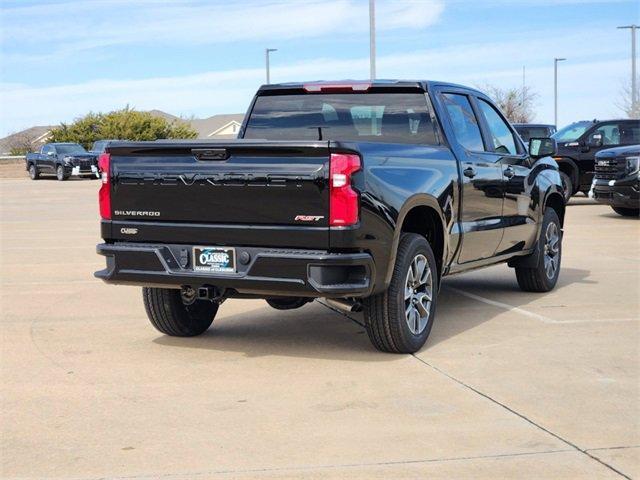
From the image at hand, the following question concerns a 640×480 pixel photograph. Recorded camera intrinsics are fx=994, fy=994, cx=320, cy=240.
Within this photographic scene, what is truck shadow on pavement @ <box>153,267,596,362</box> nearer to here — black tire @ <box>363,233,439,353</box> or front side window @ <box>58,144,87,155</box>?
black tire @ <box>363,233,439,353</box>

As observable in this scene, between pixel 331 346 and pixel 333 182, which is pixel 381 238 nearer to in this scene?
A: pixel 333 182

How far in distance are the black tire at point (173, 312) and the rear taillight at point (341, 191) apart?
5.93 ft

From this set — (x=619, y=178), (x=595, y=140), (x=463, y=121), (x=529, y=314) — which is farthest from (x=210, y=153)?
(x=595, y=140)

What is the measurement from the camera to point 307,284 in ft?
20.7

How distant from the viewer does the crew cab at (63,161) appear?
141 feet

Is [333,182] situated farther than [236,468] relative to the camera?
Yes

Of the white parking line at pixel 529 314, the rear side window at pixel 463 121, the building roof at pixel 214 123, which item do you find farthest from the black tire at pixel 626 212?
the building roof at pixel 214 123

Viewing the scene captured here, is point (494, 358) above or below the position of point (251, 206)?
below

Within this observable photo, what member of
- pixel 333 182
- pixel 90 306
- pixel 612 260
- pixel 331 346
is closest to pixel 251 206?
pixel 333 182

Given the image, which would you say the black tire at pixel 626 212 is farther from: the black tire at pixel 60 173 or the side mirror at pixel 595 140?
the black tire at pixel 60 173

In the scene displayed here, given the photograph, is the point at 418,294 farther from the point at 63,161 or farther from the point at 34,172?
the point at 34,172

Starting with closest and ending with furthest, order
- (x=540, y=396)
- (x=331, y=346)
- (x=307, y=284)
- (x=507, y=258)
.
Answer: (x=540, y=396) → (x=307, y=284) → (x=331, y=346) → (x=507, y=258)

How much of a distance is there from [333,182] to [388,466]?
216 centimetres

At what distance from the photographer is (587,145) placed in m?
22.5
